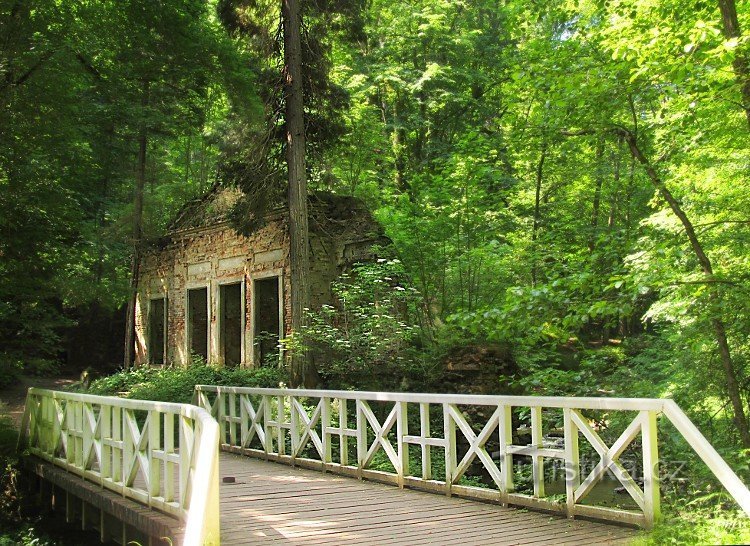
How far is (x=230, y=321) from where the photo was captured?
Answer: 1933 cm

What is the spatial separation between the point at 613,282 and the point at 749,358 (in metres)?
3.37

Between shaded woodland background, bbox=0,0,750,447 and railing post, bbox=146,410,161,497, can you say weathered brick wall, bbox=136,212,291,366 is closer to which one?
shaded woodland background, bbox=0,0,750,447

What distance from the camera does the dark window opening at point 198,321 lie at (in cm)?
1995

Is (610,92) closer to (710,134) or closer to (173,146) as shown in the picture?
(710,134)

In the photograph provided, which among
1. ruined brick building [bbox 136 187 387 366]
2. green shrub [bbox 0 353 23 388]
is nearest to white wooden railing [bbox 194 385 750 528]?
green shrub [bbox 0 353 23 388]

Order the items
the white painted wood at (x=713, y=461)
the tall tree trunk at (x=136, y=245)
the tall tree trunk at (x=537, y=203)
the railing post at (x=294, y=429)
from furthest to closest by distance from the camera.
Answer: the tall tree trunk at (x=136, y=245) < the tall tree trunk at (x=537, y=203) < the railing post at (x=294, y=429) < the white painted wood at (x=713, y=461)

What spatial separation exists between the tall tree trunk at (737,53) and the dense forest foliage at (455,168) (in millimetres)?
29

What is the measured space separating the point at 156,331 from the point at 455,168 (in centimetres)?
1101

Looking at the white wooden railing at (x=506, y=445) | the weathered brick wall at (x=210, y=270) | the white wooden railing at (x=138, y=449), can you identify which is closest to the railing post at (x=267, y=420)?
the white wooden railing at (x=506, y=445)

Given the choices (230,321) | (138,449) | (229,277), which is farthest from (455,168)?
(138,449)

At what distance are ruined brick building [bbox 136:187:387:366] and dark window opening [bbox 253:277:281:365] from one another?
0.09 ft

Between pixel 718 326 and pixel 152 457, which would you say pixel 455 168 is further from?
pixel 152 457

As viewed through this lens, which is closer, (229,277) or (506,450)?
(506,450)

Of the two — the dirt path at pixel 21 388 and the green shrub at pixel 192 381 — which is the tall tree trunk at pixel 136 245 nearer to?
the dirt path at pixel 21 388
